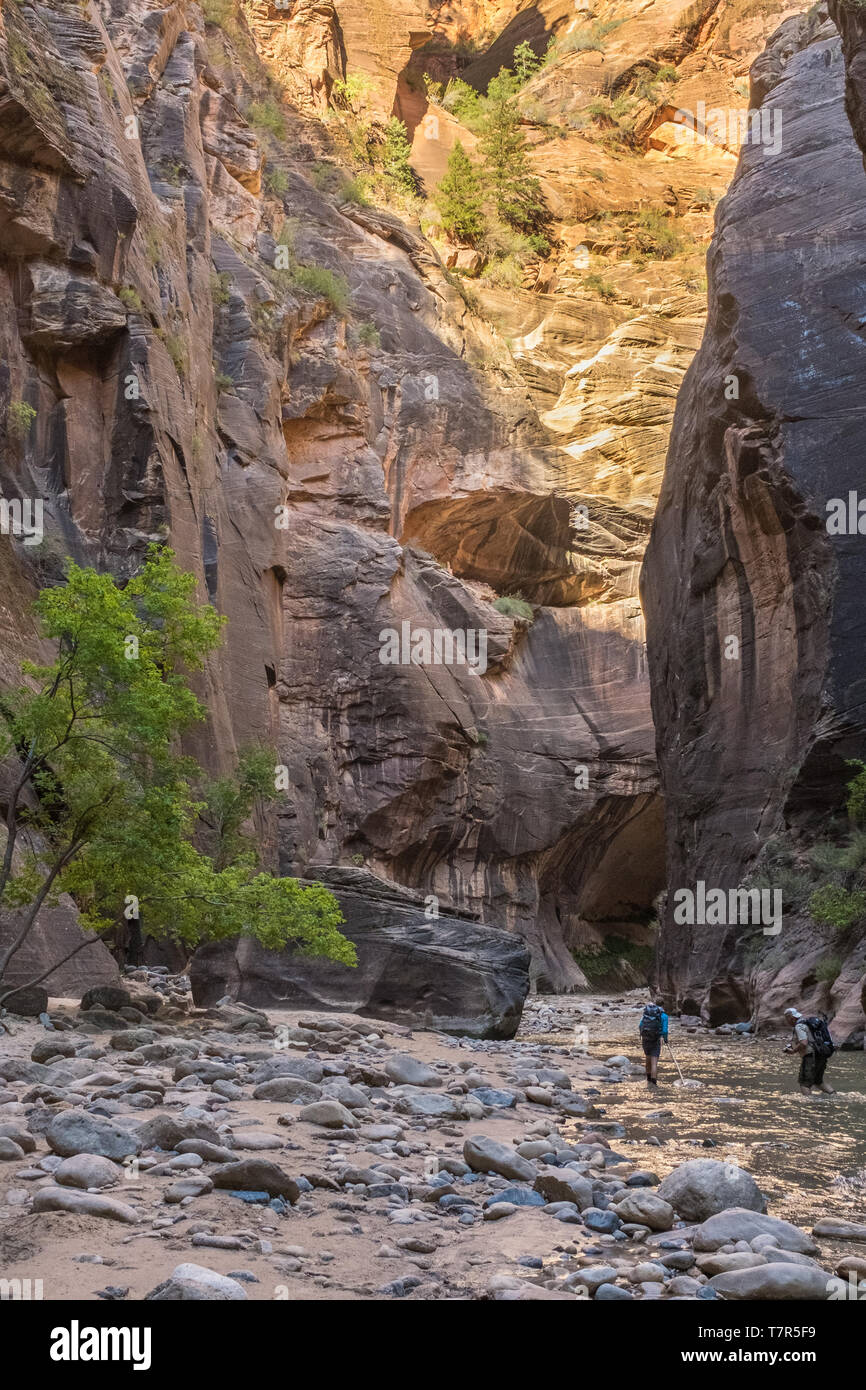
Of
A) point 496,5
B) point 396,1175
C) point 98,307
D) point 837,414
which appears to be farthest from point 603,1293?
point 496,5

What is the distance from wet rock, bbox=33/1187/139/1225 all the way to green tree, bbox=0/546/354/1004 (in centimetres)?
713

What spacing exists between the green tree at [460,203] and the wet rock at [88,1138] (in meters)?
59.3

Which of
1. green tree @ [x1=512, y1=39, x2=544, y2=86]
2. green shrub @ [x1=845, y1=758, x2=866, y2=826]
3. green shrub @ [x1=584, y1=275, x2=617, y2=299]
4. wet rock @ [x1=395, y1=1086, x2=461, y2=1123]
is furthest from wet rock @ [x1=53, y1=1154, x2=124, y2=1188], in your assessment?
green tree @ [x1=512, y1=39, x2=544, y2=86]

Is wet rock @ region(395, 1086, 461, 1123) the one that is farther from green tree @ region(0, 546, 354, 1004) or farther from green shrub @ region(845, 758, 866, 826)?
green shrub @ region(845, 758, 866, 826)

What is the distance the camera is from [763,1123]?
10945 millimetres

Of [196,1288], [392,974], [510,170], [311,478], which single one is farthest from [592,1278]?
[510,170]

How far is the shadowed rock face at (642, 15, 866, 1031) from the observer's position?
87.3 ft

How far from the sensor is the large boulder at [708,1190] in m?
6.57

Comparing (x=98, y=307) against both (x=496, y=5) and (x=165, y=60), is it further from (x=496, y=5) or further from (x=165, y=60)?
(x=496, y=5)

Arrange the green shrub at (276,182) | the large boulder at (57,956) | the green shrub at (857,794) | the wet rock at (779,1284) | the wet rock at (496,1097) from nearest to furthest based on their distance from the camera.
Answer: the wet rock at (779,1284)
the wet rock at (496,1097)
the large boulder at (57,956)
the green shrub at (857,794)
the green shrub at (276,182)

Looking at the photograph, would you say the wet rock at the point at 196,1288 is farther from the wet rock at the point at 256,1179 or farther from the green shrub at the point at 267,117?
the green shrub at the point at 267,117

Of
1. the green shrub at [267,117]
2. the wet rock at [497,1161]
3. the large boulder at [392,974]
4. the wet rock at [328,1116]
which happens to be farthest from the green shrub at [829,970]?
the green shrub at [267,117]

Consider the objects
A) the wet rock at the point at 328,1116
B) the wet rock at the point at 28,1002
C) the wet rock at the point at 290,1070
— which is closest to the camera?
the wet rock at the point at 328,1116

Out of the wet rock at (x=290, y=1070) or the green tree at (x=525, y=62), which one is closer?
the wet rock at (x=290, y=1070)
